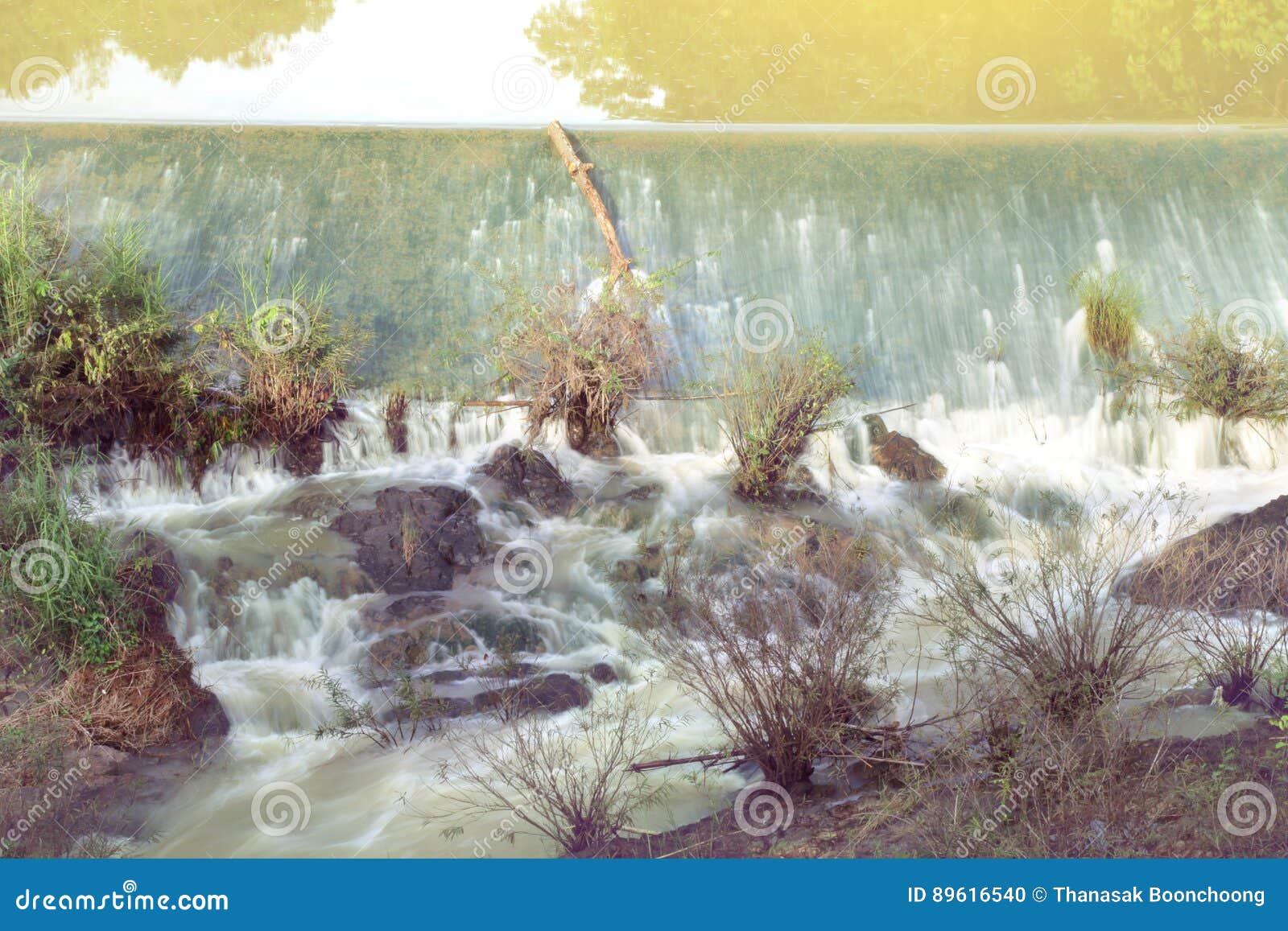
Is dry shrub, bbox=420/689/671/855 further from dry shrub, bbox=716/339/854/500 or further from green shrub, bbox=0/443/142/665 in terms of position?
dry shrub, bbox=716/339/854/500

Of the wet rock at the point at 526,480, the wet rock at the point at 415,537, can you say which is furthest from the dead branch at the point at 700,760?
the wet rock at the point at 526,480

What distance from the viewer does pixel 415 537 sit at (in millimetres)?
8570

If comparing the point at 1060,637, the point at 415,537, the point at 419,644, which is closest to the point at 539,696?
the point at 419,644

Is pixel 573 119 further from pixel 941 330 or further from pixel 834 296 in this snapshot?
pixel 941 330

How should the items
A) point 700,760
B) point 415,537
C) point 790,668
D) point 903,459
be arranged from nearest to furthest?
1. point 790,668
2. point 700,760
3. point 415,537
4. point 903,459

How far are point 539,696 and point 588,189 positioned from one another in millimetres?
6252

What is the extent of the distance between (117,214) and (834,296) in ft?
23.6

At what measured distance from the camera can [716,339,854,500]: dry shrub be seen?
31.2 feet

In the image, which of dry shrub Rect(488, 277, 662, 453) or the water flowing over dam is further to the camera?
dry shrub Rect(488, 277, 662, 453)

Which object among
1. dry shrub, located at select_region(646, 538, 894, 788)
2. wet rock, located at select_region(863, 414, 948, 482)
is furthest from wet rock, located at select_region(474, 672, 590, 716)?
wet rock, located at select_region(863, 414, 948, 482)

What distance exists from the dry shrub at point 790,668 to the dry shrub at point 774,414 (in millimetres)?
3445

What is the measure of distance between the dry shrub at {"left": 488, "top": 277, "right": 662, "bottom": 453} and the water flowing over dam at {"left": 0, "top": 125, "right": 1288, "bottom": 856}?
285mm

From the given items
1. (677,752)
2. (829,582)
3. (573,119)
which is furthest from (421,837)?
(573,119)

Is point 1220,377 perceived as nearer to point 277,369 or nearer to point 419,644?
point 419,644
